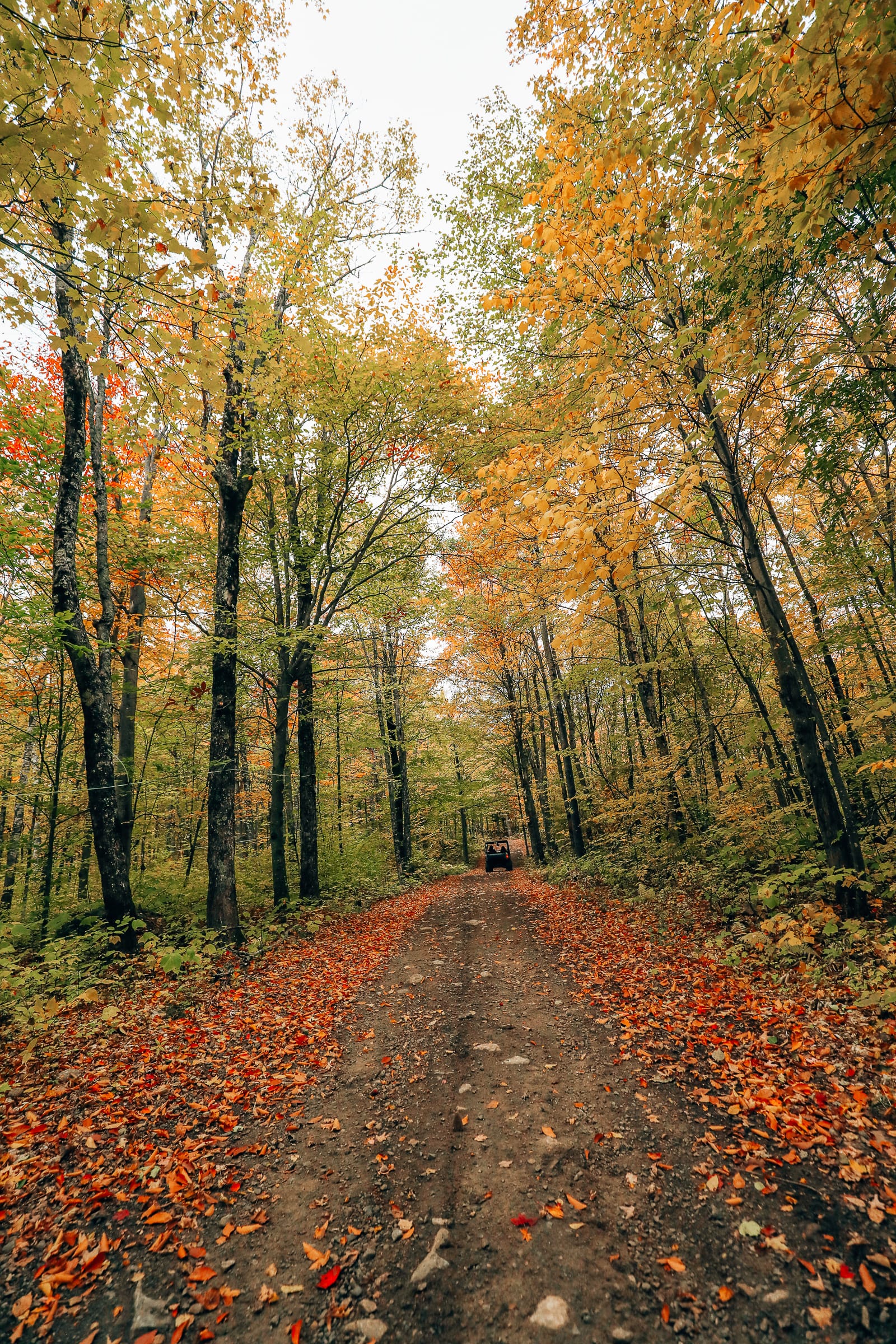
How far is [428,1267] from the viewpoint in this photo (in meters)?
2.28

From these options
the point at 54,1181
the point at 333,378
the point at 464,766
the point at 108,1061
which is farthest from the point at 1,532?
the point at 464,766

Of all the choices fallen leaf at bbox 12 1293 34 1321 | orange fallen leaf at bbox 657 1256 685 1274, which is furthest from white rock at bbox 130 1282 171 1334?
orange fallen leaf at bbox 657 1256 685 1274

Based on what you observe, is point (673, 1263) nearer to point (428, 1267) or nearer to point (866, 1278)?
point (866, 1278)

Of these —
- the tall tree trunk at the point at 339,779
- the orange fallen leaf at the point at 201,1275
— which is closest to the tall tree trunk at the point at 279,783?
the tall tree trunk at the point at 339,779

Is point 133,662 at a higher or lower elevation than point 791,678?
higher

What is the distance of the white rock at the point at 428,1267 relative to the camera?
88.0 inches

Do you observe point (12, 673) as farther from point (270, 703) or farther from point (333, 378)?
point (333, 378)

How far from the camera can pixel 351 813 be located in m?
18.7

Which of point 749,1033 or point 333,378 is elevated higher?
point 333,378

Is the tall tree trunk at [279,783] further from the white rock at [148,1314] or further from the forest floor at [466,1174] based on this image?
the white rock at [148,1314]

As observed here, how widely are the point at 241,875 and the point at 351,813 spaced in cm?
656

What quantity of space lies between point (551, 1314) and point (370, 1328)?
0.77 metres

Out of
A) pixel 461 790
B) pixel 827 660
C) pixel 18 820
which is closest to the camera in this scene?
pixel 827 660

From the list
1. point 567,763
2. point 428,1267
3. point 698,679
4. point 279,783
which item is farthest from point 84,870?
point 698,679
